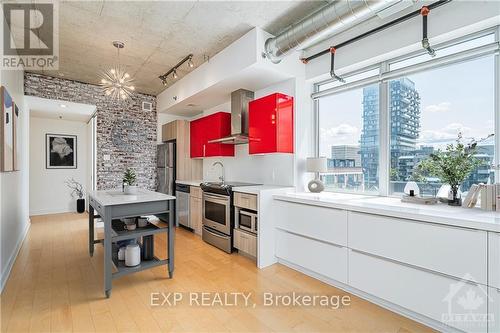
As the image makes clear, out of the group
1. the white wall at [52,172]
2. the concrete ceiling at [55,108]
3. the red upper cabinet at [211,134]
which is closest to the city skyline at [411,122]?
the red upper cabinet at [211,134]

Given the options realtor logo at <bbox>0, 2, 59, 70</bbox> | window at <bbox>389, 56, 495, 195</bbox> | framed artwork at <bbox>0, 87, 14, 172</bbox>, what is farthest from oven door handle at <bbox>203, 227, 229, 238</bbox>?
realtor logo at <bbox>0, 2, 59, 70</bbox>

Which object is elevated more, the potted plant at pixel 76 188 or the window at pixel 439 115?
the window at pixel 439 115

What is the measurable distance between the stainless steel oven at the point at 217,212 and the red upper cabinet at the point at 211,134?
998 millimetres

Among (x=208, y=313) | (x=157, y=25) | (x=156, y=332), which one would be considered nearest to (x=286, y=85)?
(x=157, y=25)

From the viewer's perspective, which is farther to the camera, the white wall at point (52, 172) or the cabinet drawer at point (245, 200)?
the white wall at point (52, 172)

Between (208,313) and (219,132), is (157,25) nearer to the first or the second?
(219,132)

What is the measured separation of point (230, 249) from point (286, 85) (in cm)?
253

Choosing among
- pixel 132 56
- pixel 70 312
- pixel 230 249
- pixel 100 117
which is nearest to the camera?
pixel 70 312

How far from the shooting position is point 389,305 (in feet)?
7.06

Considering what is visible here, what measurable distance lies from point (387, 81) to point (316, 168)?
134 centimetres

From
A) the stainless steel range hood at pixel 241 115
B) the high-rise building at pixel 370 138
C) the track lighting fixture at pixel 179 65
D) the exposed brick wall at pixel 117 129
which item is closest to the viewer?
the high-rise building at pixel 370 138

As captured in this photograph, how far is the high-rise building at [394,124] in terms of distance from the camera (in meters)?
2.79

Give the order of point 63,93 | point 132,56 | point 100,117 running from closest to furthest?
point 132,56 → point 63,93 → point 100,117

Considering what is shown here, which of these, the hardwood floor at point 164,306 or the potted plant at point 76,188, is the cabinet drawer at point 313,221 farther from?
the potted plant at point 76,188
